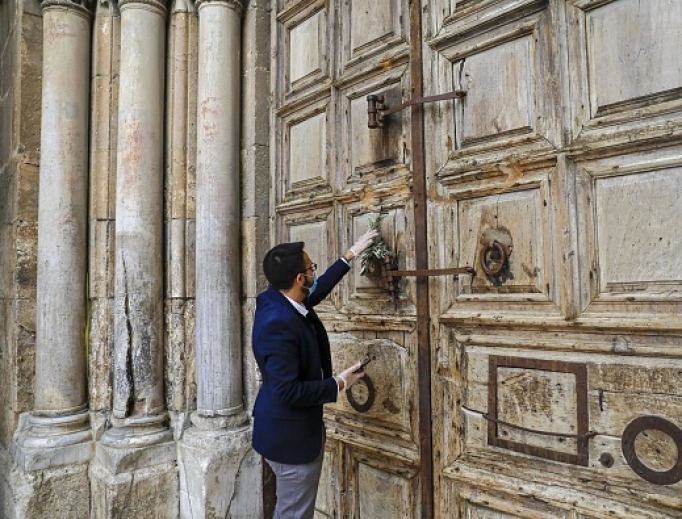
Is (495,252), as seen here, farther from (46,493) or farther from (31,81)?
(31,81)

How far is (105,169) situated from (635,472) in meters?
2.89

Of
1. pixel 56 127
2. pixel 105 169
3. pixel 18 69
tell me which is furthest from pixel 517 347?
pixel 18 69

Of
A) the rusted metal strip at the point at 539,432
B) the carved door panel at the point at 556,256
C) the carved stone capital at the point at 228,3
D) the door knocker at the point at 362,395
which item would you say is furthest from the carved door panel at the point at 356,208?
the rusted metal strip at the point at 539,432

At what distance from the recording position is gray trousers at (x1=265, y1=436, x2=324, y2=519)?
1.81 m

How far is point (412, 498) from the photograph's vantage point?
2096 millimetres

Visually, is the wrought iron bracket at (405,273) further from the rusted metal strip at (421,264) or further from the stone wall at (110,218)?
the stone wall at (110,218)

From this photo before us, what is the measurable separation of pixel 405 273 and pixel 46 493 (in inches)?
85.2

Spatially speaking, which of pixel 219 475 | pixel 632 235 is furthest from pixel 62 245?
pixel 632 235

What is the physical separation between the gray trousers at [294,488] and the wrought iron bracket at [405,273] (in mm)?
771

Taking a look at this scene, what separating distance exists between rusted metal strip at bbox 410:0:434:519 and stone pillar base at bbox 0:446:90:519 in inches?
71.6

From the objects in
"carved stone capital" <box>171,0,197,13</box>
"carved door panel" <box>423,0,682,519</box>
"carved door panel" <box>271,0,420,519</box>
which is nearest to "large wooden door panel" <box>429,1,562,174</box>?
"carved door panel" <box>423,0,682,519</box>

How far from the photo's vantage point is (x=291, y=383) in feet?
5.55

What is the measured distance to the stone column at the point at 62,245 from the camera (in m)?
2.71

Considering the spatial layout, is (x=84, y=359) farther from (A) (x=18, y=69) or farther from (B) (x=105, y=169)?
(A) (x=18, y=69)
